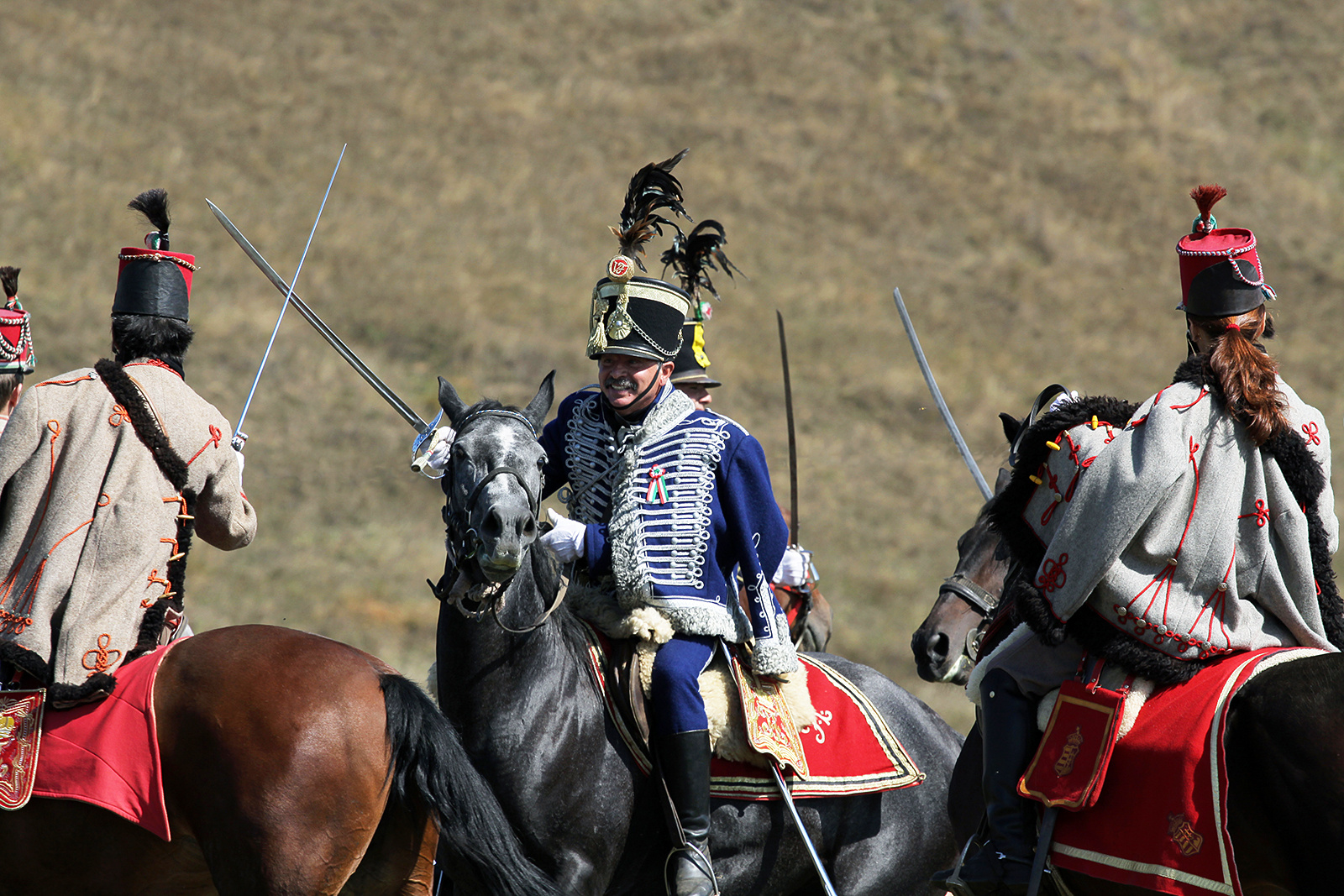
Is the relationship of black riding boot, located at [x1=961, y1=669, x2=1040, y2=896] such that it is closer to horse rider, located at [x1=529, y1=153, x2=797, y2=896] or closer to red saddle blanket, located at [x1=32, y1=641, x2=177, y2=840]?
horse rider, located at [x1=529, y1=153, x2=797, y2=896]

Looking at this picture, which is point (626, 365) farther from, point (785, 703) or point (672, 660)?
point (785, 703)

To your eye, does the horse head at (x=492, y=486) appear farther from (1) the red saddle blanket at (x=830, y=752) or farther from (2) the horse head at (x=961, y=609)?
(2) the horse head at (x=961, y=609)

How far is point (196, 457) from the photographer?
14.1 ft

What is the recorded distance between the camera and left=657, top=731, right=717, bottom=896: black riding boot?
438 centimetres

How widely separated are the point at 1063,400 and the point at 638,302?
1.54 metres

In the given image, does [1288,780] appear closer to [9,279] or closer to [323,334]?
[323,334]

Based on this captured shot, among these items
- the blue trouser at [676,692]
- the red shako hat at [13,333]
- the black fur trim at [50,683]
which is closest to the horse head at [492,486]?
the blue trouser at [676,692]

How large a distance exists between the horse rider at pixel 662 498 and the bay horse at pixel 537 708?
0.24 m

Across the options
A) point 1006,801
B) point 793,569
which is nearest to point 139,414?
point 1006,801

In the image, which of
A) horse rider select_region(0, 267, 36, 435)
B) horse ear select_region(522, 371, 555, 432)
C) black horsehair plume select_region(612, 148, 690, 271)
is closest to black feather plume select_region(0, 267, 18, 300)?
horse rider select_region(0, 267, 36, 435)

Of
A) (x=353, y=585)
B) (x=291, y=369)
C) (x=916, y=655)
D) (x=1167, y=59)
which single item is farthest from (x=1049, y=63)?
(x=916, y=655)

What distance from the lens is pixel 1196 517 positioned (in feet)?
11.4

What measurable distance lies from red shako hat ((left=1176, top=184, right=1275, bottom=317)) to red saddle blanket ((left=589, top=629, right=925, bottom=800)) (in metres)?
2.14

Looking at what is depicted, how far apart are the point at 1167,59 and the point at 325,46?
73.1 feet
